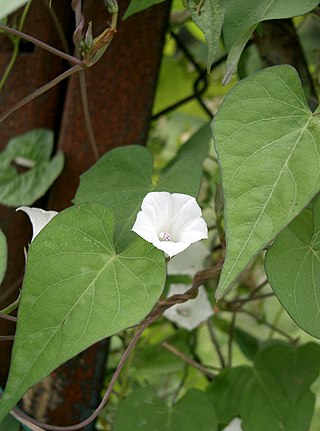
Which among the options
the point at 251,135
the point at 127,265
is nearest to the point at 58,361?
the point at 127,265

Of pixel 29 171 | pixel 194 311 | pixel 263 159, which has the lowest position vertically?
pixel 194 311

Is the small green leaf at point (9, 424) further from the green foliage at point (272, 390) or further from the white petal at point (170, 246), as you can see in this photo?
the white petal at point (170, 246)

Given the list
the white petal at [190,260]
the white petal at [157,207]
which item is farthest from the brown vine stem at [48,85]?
the white petal at [190,260]

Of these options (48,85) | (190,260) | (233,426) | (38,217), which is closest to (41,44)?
(48,85)

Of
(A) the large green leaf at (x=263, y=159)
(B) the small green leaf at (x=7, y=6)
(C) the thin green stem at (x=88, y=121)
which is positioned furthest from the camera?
(C) the thin green stem at (x=88, y=121)

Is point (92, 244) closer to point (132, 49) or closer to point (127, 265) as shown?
point (127, 265)

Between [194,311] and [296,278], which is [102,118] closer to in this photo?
[194,311]
